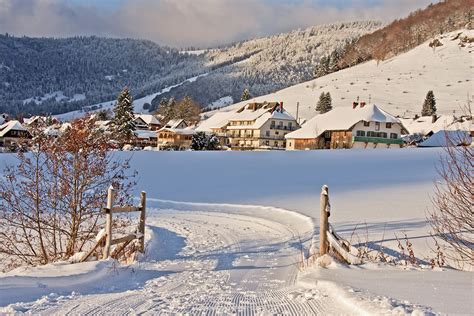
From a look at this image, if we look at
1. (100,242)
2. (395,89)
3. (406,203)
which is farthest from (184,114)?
(100,242)

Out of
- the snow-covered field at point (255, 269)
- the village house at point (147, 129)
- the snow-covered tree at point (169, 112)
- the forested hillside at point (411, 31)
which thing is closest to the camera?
the snow-covered field at point (255, 269)

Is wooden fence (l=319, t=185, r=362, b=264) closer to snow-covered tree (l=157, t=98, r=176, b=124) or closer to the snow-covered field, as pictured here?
the snow-covered field

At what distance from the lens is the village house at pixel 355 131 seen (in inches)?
2435

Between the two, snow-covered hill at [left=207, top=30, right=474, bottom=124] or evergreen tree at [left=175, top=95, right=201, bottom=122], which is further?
evergreen tree at [left=175, top=95, right=201, bottom=122]

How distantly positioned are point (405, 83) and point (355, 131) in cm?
5434

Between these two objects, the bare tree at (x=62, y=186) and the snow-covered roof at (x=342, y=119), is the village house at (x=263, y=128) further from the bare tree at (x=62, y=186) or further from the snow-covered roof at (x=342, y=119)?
the bare tree at (x=62, y=186)

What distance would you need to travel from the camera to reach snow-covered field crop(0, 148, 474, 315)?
5.77 metres

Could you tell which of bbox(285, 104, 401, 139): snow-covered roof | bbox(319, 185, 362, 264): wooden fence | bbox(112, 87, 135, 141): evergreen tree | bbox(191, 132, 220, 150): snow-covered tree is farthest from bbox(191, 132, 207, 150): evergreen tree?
bbox(319, 185, 362, 264): wooden fence

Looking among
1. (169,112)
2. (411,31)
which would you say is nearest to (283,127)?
(169,112)

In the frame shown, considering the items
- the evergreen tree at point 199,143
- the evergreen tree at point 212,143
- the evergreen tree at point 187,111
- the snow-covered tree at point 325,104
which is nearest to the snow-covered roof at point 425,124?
the snow-covered tree at point 325,104

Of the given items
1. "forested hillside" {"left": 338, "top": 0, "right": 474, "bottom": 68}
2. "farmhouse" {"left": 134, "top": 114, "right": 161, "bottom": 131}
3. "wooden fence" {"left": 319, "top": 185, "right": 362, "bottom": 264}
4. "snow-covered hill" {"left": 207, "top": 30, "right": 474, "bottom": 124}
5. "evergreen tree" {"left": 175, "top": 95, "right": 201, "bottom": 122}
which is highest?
"forested hillside" {"left": 338, "top": 0, "right": 474, "bottom": 68}

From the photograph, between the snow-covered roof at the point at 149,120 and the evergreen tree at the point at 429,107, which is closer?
the evergreen tree at the point at 429,107

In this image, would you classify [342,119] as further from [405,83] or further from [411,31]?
[411,31]

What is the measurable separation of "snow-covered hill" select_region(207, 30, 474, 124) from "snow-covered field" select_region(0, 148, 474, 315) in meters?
68.3
